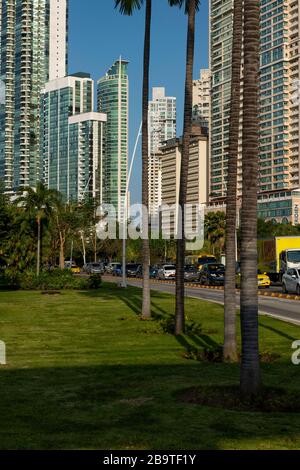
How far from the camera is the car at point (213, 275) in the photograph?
50.3 m

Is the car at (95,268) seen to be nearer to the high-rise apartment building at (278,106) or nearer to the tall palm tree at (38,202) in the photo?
the tall palm tree at (38,202)

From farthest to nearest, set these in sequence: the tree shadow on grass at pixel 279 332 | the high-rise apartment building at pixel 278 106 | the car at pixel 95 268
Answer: the high-rise apartment building at pixel 278 106 < the car at pixel 95 268 < the tree shadow on grass at pixel 279 332

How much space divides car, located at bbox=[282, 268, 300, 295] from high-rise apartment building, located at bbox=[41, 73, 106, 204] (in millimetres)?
92266

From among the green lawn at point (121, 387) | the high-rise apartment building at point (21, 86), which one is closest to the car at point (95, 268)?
the green lawn at point (121, 387)

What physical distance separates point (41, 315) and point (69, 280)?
Result: 59.6ft

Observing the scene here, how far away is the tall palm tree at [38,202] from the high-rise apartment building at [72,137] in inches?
3204

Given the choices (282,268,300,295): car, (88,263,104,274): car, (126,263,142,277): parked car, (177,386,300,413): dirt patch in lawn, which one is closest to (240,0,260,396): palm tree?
(177,386,300,413): dirt patch in lawn

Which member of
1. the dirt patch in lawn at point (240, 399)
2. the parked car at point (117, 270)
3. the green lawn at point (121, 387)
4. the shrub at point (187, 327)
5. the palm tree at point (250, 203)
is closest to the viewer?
the green lawn at point (121, 387)

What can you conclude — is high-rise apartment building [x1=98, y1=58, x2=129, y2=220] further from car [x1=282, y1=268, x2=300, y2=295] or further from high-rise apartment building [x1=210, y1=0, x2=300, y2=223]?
car [x1=282, y1=268, x2=300, y2=295]

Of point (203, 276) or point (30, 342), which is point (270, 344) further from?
point (203, 276)

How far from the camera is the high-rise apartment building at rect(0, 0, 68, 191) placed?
163750mm

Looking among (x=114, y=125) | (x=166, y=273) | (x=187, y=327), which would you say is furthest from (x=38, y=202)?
(x=114, y=125)

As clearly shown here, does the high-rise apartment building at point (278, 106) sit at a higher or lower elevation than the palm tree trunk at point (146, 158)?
higher

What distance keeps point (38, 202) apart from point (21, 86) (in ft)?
410
